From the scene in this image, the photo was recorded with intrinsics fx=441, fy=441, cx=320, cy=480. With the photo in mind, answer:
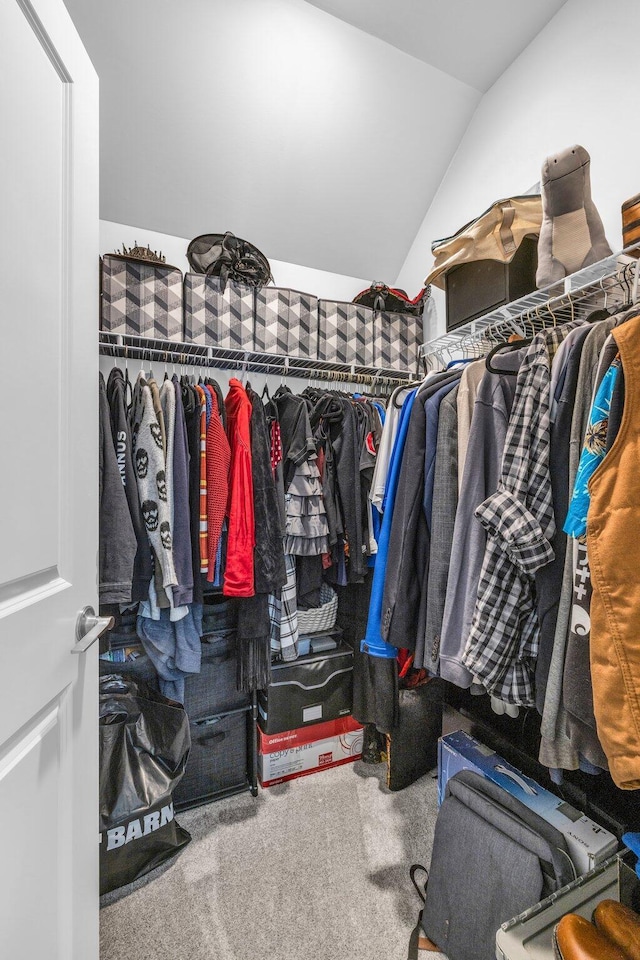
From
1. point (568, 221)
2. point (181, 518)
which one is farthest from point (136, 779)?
point (568, 221)

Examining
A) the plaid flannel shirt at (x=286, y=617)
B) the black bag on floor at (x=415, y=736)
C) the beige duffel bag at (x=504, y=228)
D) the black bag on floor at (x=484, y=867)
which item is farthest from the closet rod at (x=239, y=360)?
the black bag on floor at (x=484, y=867)

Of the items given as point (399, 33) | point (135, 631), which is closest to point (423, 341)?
point (399, 33)

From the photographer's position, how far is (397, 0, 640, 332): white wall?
1.41 metres

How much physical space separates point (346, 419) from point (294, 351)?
0.45 m

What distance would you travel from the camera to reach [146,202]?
1979 mm

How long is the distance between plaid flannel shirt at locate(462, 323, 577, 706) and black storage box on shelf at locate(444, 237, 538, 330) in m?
0.67

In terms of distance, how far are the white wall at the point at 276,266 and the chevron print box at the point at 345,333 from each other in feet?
1.10

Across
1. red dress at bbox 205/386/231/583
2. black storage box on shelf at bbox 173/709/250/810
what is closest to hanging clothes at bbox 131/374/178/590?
red dress at bbox 205/386/231/583

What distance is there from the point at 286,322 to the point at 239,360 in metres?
0.28

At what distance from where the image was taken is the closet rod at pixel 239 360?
1.80m

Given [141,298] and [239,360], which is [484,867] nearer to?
[239,360]

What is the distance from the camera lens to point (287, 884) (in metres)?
1.40

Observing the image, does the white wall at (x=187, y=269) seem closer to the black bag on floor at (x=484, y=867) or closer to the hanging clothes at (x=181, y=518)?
the hanging clothes at (x=181, y=518)

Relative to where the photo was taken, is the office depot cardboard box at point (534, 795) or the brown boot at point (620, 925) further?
the office depot cardboard box at point (534, 795)
